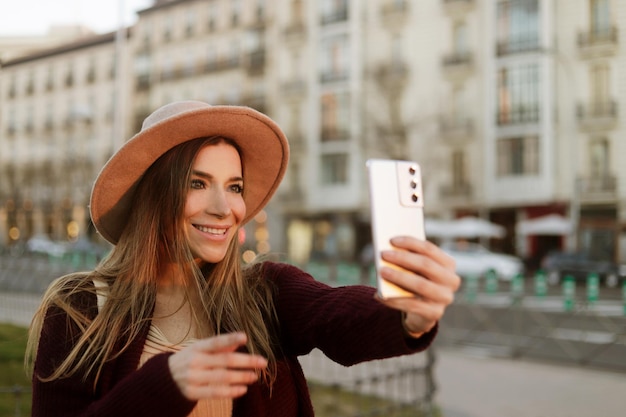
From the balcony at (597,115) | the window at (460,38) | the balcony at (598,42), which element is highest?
the window at (460,38)

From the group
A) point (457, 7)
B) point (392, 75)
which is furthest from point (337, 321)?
point (392, 75)

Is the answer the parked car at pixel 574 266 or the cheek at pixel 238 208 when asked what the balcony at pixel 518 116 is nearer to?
the parked car at pixel 574 266

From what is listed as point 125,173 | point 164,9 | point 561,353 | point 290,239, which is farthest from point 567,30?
point 125,173

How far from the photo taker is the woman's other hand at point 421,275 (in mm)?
1165

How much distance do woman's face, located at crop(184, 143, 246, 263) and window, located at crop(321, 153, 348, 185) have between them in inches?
1338

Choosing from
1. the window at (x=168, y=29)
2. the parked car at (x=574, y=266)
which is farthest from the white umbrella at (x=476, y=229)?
the window at (x=168, y=29)

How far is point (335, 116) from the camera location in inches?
1431

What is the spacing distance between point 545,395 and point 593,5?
24398 mm

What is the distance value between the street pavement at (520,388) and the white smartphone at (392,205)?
6.00m

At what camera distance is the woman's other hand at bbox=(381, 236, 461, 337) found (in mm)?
1165

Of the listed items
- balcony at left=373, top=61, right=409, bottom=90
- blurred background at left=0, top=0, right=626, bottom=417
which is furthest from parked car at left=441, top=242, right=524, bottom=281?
balcony at left=373, top=61, right=409, bottom=90

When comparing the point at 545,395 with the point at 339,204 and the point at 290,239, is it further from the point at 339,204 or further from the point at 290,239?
the point at 290,239

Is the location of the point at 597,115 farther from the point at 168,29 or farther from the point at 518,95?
the point at 168,29

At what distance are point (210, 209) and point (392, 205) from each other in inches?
24.8
